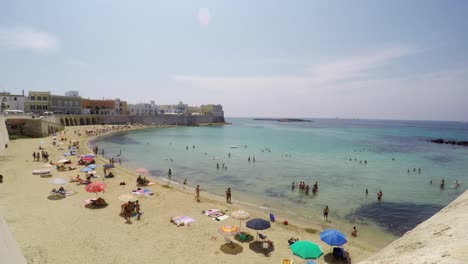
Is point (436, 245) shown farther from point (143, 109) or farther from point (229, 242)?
point (143, 109)

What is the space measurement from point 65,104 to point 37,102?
7.98 metres

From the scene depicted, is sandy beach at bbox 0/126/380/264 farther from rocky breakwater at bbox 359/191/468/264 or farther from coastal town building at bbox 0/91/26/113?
coastal town building at bbox 0/91/26/113

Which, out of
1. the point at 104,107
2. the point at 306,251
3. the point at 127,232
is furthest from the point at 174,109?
the point at 306,251

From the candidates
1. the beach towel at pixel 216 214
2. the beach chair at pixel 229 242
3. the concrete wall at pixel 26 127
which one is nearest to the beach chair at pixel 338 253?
the beach chair at pixel 229 242

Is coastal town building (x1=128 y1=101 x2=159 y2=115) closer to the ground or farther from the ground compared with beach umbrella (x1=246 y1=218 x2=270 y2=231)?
farther from the ground

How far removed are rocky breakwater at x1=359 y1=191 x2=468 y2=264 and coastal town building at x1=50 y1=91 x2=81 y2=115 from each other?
323 feet

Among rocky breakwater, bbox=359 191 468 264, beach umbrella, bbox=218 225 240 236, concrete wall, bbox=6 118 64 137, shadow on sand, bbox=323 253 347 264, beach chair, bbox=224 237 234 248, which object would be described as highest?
rocky breakwater, bbox=359 191 468 264

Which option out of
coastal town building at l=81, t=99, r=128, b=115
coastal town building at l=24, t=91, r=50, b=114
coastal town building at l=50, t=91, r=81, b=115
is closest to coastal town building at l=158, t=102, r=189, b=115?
coastal town building at l=81, t=99, r=128, b=115

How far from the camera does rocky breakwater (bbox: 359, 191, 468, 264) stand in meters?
3.97

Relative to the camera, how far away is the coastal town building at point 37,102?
78.8 meters

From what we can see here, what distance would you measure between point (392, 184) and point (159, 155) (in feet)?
116

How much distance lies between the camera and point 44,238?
12992mm

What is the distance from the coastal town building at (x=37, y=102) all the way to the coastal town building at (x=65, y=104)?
4.38 ft

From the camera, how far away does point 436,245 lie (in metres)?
4.72
